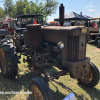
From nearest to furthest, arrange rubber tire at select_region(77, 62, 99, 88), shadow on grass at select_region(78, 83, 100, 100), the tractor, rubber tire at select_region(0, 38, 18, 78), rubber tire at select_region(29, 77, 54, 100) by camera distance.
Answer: rubber tire at select_region(29, 77, 54, 100) < the tractor < shadow on grass at select_region(78, 83, 100, 100) < rubber tire at select_region(77, 62, 99, 88) < rubber tire at select_region(0, 38, 18, 78)

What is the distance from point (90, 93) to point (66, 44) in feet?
5.08

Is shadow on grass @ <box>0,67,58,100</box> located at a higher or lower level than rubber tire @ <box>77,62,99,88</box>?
lower

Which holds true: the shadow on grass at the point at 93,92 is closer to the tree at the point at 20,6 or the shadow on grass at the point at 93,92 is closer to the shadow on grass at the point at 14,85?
the shadow on grass at the point at 14,85

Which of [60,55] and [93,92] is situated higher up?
[60,55]

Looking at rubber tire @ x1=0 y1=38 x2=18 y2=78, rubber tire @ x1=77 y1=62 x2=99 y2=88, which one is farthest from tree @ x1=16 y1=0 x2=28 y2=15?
rubber tire @ x1=77 y1=62 x2=99 y2=88

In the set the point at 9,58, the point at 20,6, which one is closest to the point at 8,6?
the point at 20,6

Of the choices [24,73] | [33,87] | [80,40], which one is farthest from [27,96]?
[80,40]

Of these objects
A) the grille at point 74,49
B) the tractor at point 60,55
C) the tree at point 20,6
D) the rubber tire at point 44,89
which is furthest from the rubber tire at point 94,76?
the tree at point 20,6

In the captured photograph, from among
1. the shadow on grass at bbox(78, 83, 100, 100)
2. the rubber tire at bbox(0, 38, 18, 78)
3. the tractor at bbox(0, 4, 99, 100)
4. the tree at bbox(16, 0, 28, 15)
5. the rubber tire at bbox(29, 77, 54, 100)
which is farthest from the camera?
the tree at bbox(16, 0, 28, 15)

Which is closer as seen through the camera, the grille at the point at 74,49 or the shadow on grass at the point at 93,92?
the grille at the point at 74,49

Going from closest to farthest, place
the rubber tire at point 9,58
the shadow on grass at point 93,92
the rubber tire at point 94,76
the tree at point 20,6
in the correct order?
the shadow on grass at point 93,92
the rubber tire at point 94,76
the rubber tire at point 9,58
the tree at point 20,6

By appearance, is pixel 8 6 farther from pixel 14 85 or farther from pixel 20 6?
pixel 14 85

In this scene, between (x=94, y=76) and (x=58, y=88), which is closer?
(x=94, y=76)

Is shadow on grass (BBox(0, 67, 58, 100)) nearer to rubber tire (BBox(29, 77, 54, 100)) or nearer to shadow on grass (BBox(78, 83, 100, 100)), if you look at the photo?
rubber tire (BBox(29, 77, 54, 100))
